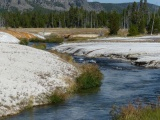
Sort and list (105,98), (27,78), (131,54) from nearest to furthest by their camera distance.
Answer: (105,98)
(27,78)
(131,54)

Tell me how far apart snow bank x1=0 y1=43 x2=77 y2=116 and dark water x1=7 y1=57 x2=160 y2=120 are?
1079 millimetres

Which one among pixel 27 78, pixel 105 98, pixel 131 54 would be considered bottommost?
pixel 131 54

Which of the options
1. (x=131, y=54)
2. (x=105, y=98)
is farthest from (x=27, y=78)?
(x=131, y=54)

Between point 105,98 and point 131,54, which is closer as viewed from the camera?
A: point 105,98

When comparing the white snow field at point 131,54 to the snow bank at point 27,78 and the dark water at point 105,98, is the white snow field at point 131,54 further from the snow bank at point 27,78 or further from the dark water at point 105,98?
the snow bank at point 27,78

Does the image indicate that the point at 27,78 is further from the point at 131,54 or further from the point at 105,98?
the point at 131,54

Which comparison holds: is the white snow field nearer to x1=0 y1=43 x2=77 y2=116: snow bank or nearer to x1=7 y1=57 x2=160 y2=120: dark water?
x1=7 y1=57 x2=160 y2=120: dark water

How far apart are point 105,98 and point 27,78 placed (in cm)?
597

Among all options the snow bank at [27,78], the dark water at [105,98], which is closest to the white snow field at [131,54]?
the dark water at [105,98]

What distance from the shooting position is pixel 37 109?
973 inches

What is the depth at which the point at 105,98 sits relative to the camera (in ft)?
93.8

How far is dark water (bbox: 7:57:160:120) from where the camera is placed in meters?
22.8

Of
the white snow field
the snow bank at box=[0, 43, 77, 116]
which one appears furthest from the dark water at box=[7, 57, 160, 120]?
the white snow field

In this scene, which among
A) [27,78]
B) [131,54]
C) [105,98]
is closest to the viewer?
[105,98]
